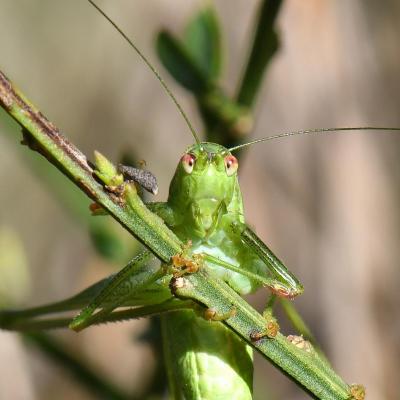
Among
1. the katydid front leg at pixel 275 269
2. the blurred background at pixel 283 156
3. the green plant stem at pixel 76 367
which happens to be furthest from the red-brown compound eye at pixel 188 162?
the blurred background at pixel 283 156

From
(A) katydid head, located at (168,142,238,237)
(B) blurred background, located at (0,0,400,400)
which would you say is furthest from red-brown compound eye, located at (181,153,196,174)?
(B) blurred background, located at (0,0,400,400)

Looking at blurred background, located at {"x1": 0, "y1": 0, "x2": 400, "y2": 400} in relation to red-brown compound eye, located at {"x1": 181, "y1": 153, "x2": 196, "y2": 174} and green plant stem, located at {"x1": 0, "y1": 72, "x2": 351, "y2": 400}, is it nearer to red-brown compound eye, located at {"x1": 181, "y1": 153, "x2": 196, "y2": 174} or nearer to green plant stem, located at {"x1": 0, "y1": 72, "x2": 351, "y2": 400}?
red-brown compound eye, located at {"x1": 181, "y1": 153, "x2": 196, "y2": 174}

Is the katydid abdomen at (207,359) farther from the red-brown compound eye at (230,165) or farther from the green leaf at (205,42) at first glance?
the green leaf at (205,42)

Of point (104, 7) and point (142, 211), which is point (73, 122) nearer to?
point (104, 7)

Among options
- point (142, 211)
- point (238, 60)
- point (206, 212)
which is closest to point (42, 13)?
point (238, 60)

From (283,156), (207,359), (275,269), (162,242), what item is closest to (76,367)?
(207,359)

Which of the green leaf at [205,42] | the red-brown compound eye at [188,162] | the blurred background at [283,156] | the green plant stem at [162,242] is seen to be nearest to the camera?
the green plant stem at [162,242]
